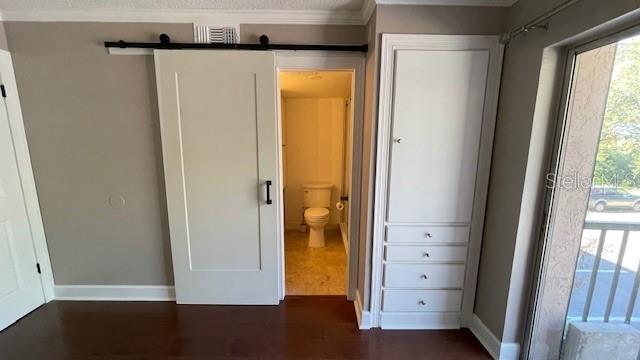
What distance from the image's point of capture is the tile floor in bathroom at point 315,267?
253cm

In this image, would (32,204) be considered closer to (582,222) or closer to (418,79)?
(418,79)

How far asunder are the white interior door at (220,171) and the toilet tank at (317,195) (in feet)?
5.51

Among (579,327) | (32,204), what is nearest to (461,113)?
(579,327)

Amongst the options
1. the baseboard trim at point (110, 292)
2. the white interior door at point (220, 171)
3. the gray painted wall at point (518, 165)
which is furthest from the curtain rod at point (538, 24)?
the baseboard trim at point (110, 292)

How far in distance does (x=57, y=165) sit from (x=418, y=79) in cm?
270

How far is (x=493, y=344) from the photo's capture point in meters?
1.78

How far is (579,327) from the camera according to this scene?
1.50 m

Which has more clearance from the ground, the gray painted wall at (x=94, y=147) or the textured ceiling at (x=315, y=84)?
the textured ceiling at (x=315, y=84)

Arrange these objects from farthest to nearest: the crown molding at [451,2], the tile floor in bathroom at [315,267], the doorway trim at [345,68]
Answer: the tile floor in bathroom at [315,267] < the doorway trim at [345,68] < the crown molding at [451,2]

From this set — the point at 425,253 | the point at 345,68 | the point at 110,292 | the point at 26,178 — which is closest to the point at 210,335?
the point at 110,292

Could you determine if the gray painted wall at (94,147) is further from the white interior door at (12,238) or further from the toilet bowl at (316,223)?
the toilet bowl at (316,223)

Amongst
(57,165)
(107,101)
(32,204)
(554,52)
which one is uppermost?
(554,52)

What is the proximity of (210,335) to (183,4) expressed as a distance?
2282 millimetres

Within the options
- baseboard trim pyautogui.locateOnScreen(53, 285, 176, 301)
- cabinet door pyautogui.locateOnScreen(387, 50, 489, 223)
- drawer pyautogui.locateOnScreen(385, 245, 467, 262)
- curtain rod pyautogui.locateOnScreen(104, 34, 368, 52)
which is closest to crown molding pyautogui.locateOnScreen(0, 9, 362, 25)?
curtain rod pyautogui.locateOnScreen(104, 34, 368, 52)
